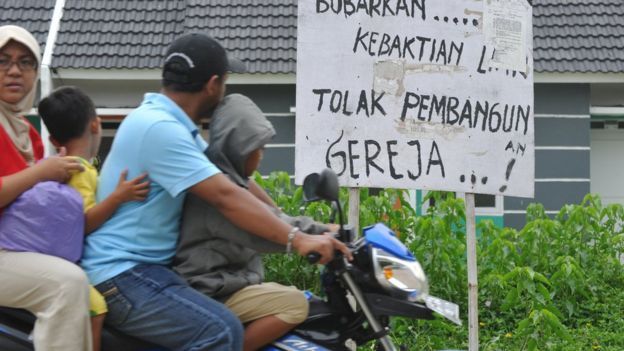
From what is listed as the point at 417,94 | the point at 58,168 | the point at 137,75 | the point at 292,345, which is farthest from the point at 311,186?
the point at 137,75

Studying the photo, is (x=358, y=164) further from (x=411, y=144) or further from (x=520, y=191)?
(x=520, y=191)

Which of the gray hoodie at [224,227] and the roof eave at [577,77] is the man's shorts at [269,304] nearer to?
the gray hoodie at [224,227]

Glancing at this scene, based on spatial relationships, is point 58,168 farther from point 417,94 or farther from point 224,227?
point 417,94

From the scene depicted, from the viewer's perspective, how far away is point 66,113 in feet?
10.6

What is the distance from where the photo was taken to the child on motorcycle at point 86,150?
2980mm

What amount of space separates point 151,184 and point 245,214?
0.32 metres

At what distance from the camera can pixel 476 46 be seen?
17.0 ft

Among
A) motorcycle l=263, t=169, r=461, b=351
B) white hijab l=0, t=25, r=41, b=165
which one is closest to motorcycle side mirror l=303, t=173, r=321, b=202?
motorcycle l=263, t=169, r=461, b=351

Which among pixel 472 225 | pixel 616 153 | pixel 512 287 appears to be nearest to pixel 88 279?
pixel 472 225

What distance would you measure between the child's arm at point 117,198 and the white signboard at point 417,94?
1777mm

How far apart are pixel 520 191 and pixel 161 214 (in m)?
2.70

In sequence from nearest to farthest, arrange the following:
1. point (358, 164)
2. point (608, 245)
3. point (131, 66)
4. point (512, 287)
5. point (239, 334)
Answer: point (239, 334) → point (358, 164) → point (512, 287) → point (608, 245) → point (131, 66)

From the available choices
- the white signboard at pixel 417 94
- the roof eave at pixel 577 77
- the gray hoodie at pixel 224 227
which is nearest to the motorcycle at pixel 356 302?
the gray hoodie at pixel 224 227

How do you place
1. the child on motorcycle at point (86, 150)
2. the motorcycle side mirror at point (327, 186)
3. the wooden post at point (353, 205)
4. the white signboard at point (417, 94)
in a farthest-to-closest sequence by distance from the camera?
1. the wooden post at point (353, 205)
2. the white signboard at point (417, 94)
3. the child on motorcycle at point (86, 150)
4. the motorcycle side mirror at point (327, 186)
